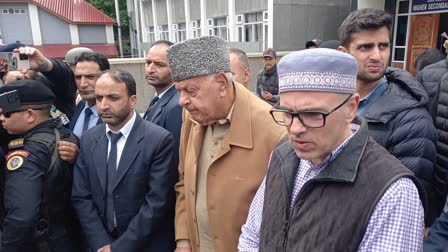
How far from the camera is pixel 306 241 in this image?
46.6 inches

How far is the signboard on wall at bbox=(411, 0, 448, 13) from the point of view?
8148mm

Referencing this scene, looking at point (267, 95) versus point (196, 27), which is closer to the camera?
point (267, 95)

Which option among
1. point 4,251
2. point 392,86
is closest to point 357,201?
point 392,86

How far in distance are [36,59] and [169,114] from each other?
4.44ft

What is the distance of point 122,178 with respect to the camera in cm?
217

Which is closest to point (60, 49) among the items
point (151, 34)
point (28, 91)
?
point (151, 34)

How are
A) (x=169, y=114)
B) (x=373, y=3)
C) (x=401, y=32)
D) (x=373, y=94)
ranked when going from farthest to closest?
(x=401, y=32) → (x=373, y=3) → (x=169, y=114) → (x=373, y=94)

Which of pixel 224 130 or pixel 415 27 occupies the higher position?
pixel 415 27

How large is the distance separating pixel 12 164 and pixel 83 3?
1180 inches

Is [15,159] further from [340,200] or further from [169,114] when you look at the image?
[340,200]

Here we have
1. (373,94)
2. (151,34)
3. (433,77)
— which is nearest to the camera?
(373,94)

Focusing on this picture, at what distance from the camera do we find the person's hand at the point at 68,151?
2.31 meters

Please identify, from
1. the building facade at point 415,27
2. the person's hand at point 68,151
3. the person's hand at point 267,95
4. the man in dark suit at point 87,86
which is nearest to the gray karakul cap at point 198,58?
the person's hand at point 68,151

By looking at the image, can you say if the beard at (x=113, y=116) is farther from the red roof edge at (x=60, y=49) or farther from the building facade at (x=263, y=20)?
the red roof edge at (x=60, y=49)
